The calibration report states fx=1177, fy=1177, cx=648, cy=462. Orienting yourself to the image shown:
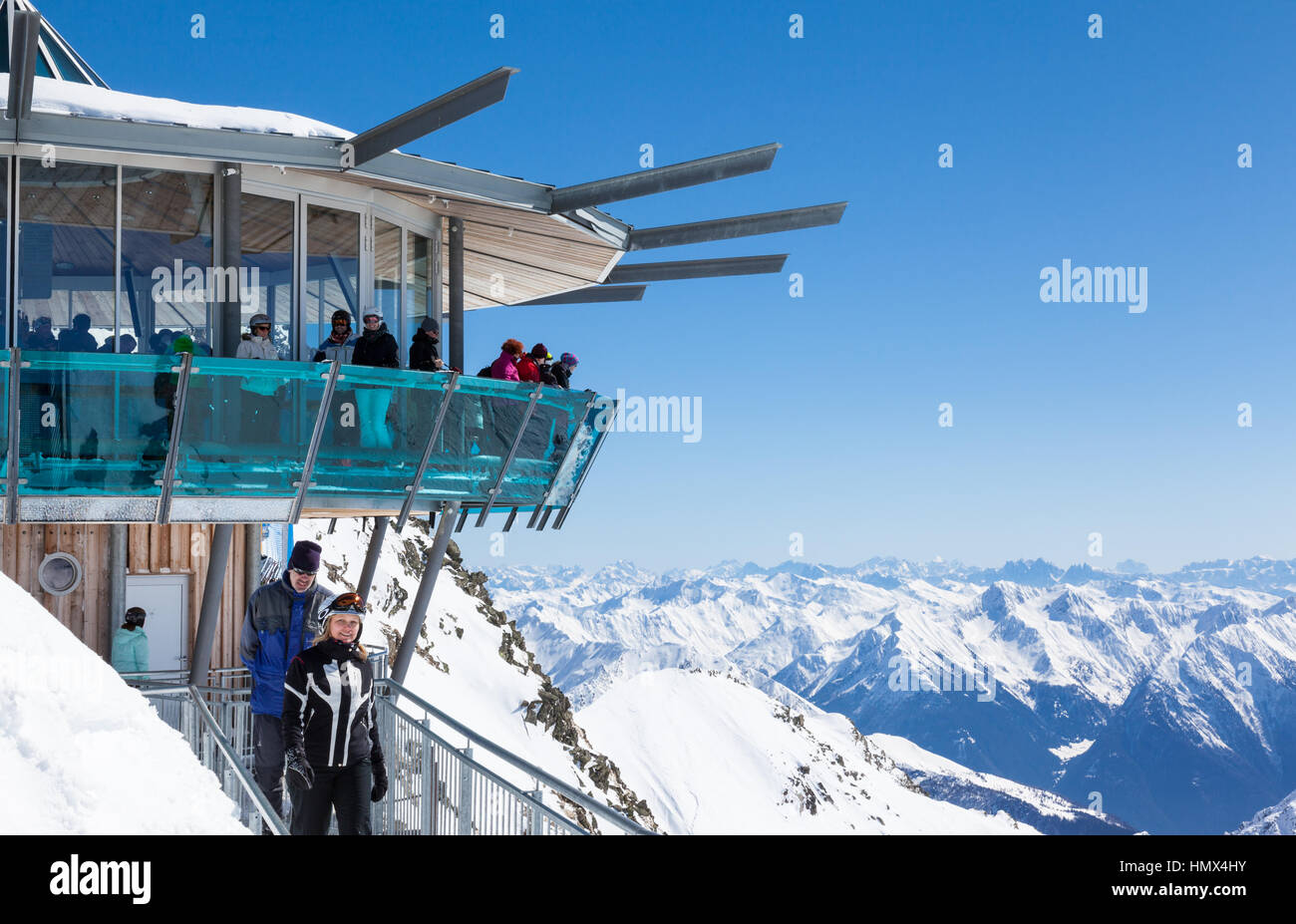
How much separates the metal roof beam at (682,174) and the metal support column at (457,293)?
319cm

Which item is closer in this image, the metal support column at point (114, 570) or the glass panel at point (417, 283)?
the glass panel at point (417, 283)

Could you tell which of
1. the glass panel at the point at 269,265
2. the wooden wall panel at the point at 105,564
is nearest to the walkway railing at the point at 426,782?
the wooden wall panel at the point at 105,564

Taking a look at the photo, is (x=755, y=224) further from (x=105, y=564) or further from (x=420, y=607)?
(x=105, y=564)

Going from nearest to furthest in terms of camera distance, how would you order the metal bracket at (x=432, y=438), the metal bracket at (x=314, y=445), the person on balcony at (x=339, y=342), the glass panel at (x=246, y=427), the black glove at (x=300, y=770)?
1. the black glove at (x=300, y=770)
2. the glass panel at (x=246, y=427)
3. the metal bracket at (x=314, y=445)
4. the metal bracket at (x=432, y=438)
5. the person on balcony at (x=339, y=342)

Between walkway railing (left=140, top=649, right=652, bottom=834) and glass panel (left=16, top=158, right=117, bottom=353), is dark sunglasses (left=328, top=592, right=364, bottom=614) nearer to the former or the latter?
walkway railing (left=140, top=649, right=652, bottom=834)

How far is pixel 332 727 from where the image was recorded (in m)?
7.72

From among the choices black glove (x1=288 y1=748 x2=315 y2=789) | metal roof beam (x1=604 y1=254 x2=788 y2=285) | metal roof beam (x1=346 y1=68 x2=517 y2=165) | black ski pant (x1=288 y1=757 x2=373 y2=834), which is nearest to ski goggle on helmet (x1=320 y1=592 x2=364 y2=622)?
black glove (x1=288 y1=748 x2=315 y2=789)

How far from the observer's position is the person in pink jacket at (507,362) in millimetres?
15375

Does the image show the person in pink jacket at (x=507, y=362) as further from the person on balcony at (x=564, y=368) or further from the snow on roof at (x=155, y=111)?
the snow on roof at (x=155, y=111)

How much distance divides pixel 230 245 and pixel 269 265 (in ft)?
1.74

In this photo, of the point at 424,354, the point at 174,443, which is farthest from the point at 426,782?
the point at 424,354

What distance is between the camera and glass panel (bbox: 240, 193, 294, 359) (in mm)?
14391

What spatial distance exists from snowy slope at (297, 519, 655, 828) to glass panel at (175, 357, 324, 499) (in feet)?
177
